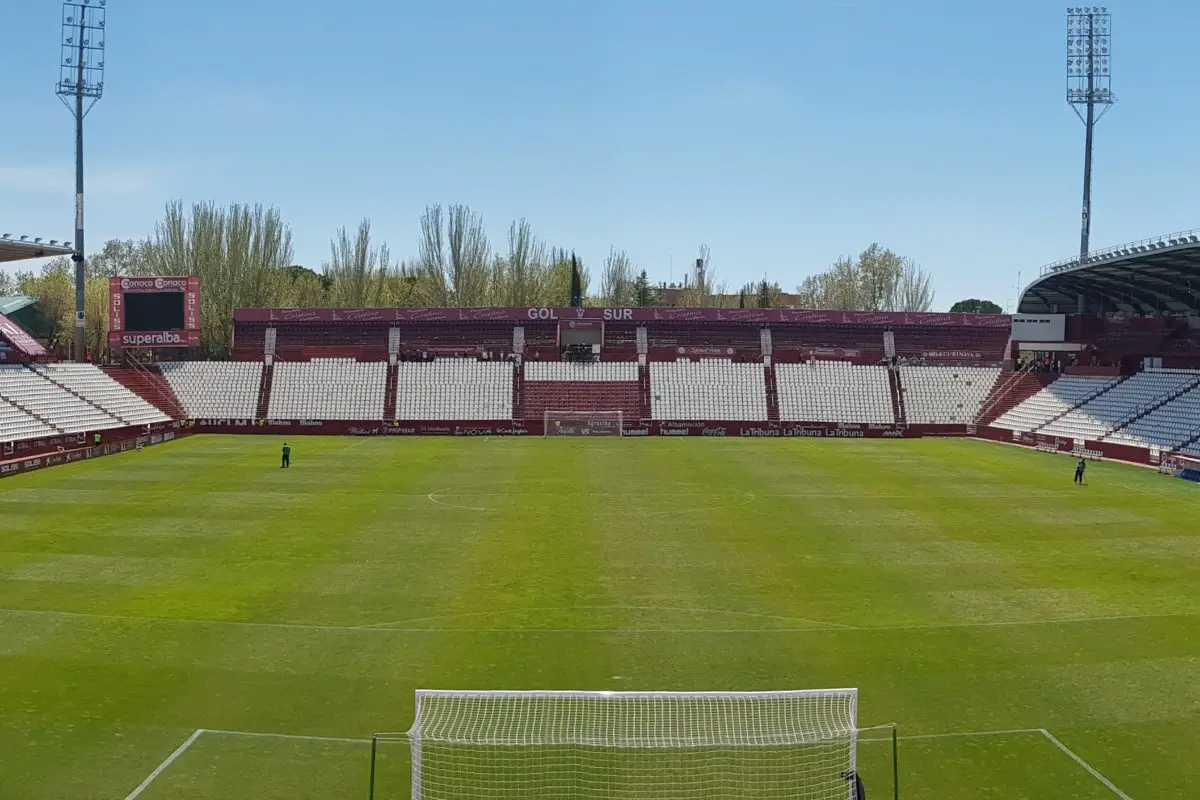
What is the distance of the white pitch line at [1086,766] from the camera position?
11461 mm

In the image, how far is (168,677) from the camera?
1479cm

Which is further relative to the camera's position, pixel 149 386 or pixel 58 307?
pixel 58 307

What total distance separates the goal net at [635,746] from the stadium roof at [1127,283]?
37.0 meters

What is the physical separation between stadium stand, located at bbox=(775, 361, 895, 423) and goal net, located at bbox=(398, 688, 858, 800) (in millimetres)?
46662

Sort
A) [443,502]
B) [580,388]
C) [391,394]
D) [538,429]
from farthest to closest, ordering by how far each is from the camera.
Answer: [580,388] < [391,394] < [538,429] < [443,502]

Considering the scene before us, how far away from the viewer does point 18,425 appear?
132ft

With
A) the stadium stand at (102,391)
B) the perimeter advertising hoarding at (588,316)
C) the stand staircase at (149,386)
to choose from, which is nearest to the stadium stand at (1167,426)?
the perimeter advertising hoarding at (588,316)

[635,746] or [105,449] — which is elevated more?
[105,449]

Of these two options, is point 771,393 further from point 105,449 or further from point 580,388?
point 105,449

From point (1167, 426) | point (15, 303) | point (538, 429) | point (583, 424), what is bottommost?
point (538, 429)

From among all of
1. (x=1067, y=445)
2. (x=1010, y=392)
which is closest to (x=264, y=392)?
(x=1067, y=445)

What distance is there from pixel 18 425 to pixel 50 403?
4.96m

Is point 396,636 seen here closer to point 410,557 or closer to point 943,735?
point 410,557

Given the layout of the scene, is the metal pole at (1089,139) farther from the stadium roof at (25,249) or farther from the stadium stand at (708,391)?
the stadium roof at (25,249)
